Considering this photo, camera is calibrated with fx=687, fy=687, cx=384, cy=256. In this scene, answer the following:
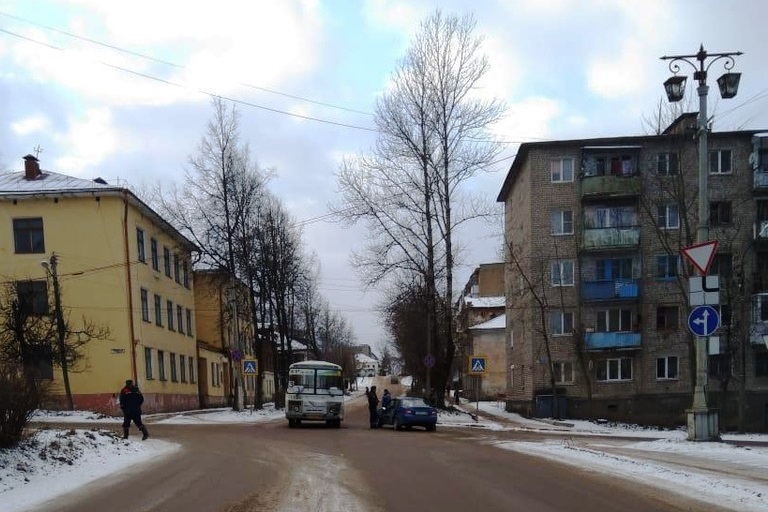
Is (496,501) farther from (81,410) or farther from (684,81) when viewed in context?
(81,410)

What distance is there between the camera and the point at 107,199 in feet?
113

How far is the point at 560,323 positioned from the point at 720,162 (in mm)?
13715

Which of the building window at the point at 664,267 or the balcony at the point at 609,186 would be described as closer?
the balcony at the point at 609,186

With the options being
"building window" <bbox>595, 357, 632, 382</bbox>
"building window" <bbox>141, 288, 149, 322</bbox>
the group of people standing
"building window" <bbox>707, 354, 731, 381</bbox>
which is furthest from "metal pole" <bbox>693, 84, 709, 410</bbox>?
"building window" <bbox>141, 288, 149, 322</bbox>

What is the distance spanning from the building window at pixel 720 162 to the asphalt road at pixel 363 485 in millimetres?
32182

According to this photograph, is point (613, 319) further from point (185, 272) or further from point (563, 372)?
point (185, 272)

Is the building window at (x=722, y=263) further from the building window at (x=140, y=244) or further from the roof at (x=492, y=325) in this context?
the building window at (x=140, y=244)

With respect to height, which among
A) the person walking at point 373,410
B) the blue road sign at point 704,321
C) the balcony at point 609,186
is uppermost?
the balcony at point 609,186

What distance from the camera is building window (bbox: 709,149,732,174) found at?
41.6 m

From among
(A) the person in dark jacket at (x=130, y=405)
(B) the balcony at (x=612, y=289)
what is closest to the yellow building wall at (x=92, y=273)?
(A) the person in dark jacket at (x=130, y=405)

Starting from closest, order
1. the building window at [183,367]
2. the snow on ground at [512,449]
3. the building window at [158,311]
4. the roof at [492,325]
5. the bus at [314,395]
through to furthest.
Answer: the snow on ground at [512,449] → the bus at [314,395] → the building window at [158,311] → the building window at [183,367] → the roof at [492,325]

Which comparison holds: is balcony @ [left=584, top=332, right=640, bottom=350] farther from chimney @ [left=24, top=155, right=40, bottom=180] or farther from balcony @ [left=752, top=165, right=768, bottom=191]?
chimney @ [left=24, top=155, right=40, bottom=180]

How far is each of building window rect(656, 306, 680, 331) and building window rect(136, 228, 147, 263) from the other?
30522 mm

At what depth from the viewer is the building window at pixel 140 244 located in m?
37.0
